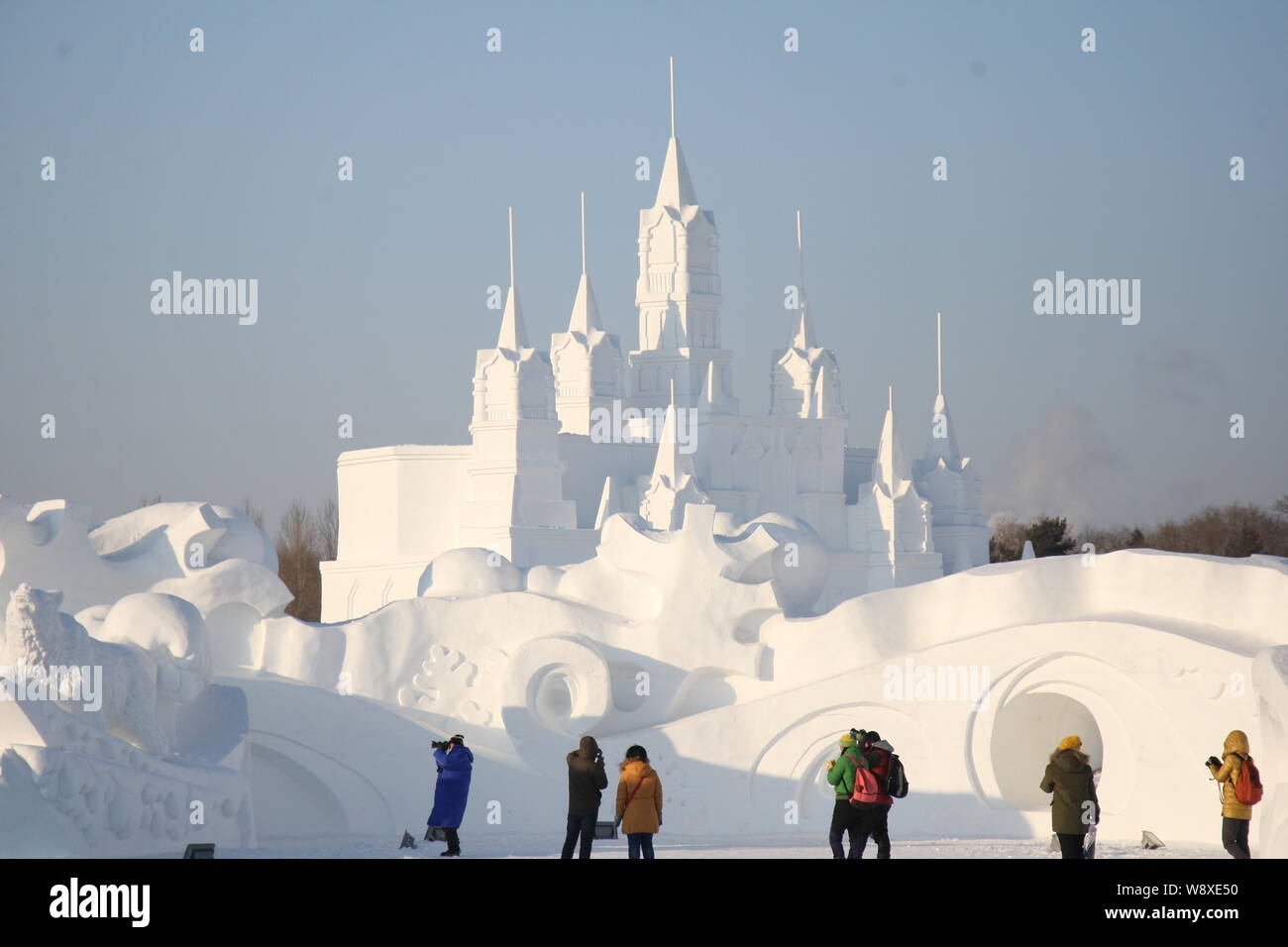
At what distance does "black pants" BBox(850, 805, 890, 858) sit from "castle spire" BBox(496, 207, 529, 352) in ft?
139

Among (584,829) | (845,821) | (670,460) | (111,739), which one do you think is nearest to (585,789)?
(584,829)

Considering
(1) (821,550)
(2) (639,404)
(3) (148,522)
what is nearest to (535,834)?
(1) (821,550)

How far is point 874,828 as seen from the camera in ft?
53.0

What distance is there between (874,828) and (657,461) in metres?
42.0

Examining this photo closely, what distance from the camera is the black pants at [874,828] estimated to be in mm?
16062

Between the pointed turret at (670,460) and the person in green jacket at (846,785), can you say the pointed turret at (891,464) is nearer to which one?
the pointed turret at (670,460)

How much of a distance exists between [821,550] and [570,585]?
11.0 feet

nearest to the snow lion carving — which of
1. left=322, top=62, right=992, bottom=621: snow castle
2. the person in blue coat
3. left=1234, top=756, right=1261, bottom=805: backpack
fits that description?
the person in blue coat

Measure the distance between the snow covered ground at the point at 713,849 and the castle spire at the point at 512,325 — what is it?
3434 centimetres

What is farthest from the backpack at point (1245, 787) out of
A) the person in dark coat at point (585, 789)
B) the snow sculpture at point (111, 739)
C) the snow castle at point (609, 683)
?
the snow sculpture at point (111, 739)

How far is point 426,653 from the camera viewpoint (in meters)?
26.6

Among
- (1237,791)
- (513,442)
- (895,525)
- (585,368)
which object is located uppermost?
(585,368)

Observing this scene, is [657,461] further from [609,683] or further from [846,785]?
[846,785]
